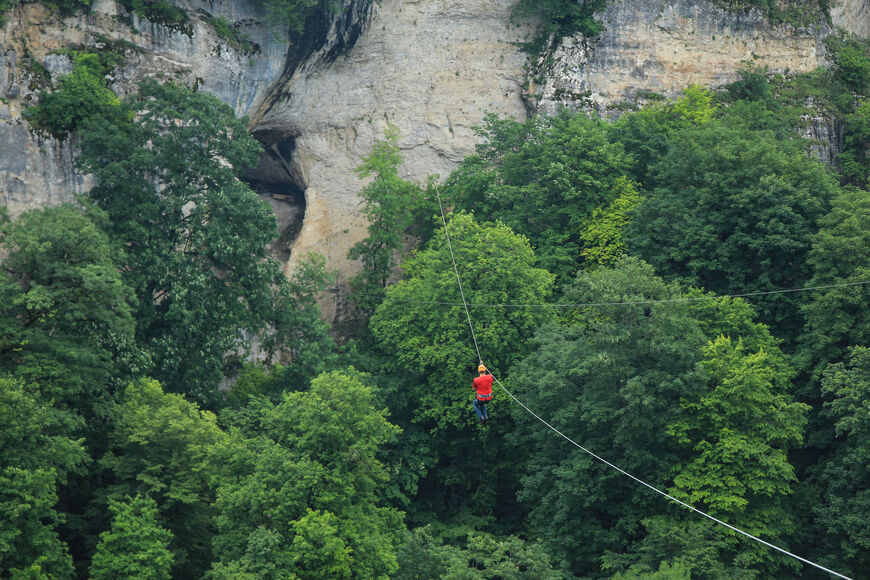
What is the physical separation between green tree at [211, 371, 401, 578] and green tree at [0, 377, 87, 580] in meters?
4.09

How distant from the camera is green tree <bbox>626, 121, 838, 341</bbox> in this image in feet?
140

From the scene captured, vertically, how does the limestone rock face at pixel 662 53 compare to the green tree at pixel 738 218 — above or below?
above

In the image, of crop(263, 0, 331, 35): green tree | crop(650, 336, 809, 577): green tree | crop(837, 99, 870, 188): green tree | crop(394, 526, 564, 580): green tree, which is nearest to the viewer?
crop(394, 526, 564, 580): green tree

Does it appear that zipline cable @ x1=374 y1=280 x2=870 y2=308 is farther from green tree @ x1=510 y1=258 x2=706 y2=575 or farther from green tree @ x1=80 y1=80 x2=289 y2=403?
green tree @ x1=80 y1=80 x2=289 y2=403

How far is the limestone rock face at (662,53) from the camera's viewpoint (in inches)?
2103

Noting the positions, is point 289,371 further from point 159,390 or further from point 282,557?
point 282,557

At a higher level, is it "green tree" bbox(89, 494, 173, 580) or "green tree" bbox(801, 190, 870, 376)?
"green tree" bbox(801, 190, 870, 376)

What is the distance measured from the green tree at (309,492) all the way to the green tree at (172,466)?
0.65 m

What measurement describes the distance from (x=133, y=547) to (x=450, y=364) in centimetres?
1295

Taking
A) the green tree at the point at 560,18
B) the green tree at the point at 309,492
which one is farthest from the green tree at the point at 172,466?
the green tree at the point at 560,18

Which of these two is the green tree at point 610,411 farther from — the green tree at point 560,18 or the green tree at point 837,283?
the green tree at point 560,18

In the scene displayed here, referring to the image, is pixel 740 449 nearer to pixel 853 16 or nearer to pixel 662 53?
pixel 662 53

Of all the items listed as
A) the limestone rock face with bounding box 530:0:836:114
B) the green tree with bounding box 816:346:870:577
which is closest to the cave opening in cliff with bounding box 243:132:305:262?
the limestone rock face with bounding box 530:0:836:114

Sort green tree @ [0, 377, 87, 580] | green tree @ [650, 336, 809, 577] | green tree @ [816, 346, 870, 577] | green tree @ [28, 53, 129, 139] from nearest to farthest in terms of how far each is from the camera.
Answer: green tree @ [0, 377, 87, 580] < green tree @ [816, 346, 870, 577] < green tree @ [650, 336, 809, 577] < green tree @ [28, 53, 129, 139]
